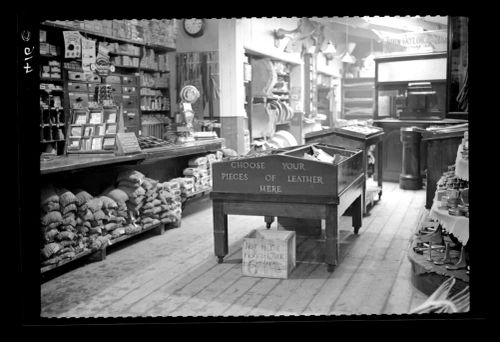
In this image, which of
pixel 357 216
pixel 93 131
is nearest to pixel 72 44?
pixel 93 131

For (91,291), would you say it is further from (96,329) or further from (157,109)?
(157,109)

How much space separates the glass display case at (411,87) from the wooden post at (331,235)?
21.6ft

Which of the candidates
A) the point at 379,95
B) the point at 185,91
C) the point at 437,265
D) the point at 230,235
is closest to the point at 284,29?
the point at 379,95

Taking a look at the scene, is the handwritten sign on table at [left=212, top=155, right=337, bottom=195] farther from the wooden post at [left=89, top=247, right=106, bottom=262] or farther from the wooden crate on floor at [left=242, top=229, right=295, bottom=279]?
the wooden post at [left=89, top=247, right=106, bottom=262]

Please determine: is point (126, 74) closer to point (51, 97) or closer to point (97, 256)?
point (51, 97)

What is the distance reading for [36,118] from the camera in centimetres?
323

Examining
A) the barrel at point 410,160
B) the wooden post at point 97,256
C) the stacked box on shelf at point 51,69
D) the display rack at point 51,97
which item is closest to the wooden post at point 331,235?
the wooden post at point 97,256

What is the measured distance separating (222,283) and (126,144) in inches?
80.5

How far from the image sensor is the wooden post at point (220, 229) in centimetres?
511

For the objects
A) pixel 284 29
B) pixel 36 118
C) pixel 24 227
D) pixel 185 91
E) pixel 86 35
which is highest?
pixel 284 29

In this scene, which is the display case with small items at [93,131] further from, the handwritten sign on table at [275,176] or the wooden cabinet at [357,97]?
the wooden cabinet at [357,97]

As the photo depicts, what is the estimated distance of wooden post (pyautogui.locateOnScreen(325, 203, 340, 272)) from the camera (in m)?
4.83

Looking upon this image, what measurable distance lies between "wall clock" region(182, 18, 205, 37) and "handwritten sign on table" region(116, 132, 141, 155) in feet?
15.5

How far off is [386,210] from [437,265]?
381 cm
